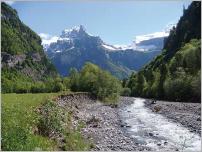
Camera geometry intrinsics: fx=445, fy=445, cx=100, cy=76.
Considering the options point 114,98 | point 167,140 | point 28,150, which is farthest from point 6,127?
point 114,98

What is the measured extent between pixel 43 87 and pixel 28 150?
125 meters

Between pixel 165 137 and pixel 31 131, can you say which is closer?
pixel 31 131

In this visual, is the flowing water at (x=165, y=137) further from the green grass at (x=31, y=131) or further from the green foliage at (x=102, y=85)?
the green foliage at (x=102, y=85)

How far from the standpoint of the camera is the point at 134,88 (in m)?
164

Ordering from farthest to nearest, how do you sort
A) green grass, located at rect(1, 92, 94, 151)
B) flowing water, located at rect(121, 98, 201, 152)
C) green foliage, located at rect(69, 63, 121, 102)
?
green foliage, located at rect(69, 63, 121, 102)
flowing water, located at rect(121, 98, 201, 152)
green grass, located at rect(1, 92, 94, 151)

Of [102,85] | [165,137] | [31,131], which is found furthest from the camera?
[102,85]

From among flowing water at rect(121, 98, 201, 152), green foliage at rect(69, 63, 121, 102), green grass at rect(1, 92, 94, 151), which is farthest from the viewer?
green foliage at rect(69, 63, 121, 102)

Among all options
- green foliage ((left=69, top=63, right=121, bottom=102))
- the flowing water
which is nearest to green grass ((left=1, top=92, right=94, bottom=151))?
the flowing water

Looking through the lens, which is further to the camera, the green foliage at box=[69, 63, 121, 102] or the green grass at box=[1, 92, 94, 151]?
the green foliage at box=[69, 63, 121, 102]

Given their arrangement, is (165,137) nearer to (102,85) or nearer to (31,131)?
(31,131)

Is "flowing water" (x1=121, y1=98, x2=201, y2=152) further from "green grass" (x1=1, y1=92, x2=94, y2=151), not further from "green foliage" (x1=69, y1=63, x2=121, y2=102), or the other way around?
"green foliage" (x1=69, y1=63, x2=121, y2=102)

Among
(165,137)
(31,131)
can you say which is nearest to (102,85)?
(165,137)

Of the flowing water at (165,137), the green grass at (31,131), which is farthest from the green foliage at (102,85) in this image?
the green grass at (31,131)

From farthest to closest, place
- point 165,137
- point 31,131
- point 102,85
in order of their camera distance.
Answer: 1. point 102,85
2. point 165,137
3. point 31,131
